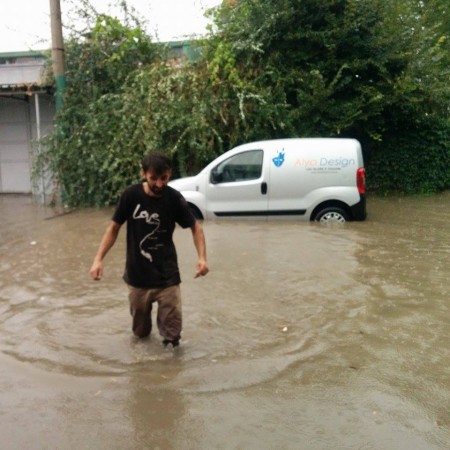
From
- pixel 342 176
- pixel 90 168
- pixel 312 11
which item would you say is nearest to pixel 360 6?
pixel 312 11

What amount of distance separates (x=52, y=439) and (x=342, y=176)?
7.83 meters

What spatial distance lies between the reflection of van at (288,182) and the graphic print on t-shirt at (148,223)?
614 cm

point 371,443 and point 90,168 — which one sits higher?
point 90,168

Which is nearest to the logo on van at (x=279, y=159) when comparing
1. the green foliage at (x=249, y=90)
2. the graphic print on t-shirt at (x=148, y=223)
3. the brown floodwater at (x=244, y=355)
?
the brown floodwater at (x=244, y=355)

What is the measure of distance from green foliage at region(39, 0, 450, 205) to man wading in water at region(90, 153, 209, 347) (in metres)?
8.48

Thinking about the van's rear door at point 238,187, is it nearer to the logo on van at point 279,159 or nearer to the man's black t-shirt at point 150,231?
the logo on van at point 279,159

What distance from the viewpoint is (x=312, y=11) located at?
47.3 ft

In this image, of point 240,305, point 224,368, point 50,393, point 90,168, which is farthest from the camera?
point 90,168

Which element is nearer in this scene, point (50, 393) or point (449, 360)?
point (50, 393)

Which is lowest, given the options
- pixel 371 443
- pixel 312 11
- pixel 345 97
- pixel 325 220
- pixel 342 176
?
pixel 371 443

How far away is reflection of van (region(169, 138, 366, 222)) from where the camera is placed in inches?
409

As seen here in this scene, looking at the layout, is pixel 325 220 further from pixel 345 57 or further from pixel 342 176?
pixel 345 57

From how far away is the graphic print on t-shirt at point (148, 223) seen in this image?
4527 mm

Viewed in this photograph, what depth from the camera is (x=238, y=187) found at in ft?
→ 35.0
